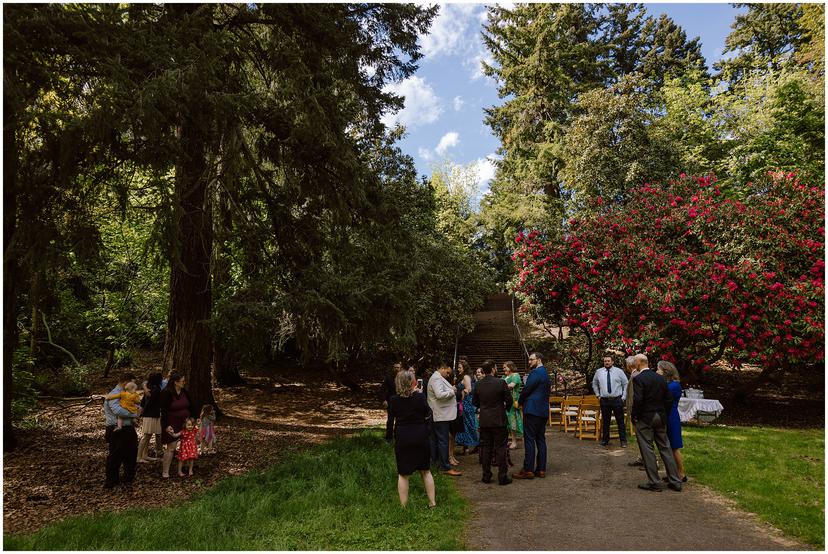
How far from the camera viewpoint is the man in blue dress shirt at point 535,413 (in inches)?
277

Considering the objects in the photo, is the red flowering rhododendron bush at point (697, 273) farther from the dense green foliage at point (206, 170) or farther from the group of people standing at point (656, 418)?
the group of people standing at point (656, 418)

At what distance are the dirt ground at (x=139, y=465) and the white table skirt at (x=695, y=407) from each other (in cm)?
785

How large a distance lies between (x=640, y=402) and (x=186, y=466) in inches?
272

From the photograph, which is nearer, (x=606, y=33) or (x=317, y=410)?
(x=317, y=410)

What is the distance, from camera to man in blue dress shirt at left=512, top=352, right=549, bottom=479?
277 inches

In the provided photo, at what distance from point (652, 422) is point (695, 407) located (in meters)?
6.78

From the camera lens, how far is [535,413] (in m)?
7.04

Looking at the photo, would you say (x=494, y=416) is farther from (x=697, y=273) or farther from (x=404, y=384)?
(x=697, y=273)

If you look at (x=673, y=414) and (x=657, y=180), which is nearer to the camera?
(x=673, y=414)

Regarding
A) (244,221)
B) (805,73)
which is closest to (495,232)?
(805,73)

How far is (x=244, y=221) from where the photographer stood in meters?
9.59

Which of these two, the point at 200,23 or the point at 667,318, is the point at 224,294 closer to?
the point at 200,23

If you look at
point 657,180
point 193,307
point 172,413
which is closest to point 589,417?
point 172,413

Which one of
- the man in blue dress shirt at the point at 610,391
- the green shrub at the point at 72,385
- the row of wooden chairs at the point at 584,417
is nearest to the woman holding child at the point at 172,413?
the man in blue dress shirt at the point at 610,391
